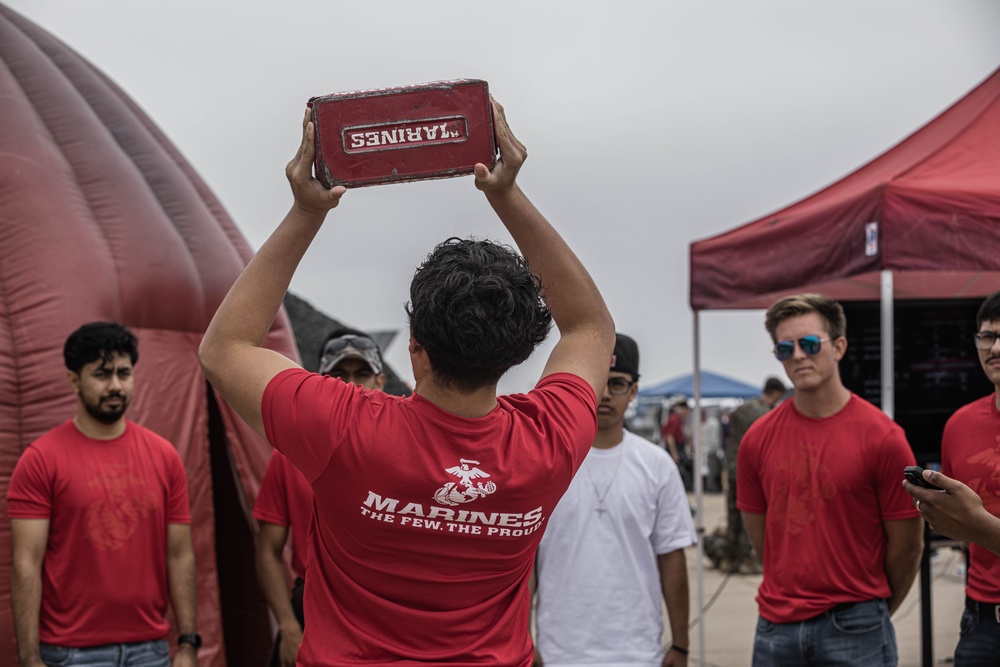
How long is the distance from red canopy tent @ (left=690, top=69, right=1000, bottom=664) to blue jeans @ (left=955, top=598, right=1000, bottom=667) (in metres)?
1.11

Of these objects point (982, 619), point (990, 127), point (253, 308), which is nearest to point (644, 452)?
point (982, 619)

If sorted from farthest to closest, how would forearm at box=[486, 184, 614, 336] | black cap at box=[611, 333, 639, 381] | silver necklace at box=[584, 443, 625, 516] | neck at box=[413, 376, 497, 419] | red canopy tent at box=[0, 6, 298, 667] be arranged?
red canopy tent at box=[0, 6, 298, 667] < black cap at box=[611, 333, 639, 381] < silver necklace at box=[584, 443, 625, 516] < forearm at box=[486, 184, 614, 336] < neck at box=[413, 376, 497, 419]

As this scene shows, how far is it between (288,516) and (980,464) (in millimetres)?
2418

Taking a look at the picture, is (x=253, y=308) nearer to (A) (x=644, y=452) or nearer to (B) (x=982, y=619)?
(A) (x=644, y=452)

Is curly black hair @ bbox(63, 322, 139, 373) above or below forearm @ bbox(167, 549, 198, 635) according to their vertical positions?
above

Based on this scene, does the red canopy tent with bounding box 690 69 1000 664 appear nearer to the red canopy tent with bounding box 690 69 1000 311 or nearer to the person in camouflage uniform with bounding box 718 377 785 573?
the red canopy tent with bounding box 690 69 1000 311

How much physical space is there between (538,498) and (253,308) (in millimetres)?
624

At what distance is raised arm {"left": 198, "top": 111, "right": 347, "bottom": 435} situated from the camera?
1788 millimetres

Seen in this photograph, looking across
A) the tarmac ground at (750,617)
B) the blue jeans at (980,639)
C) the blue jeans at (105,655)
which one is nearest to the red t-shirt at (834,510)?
the blue jeans at (980,639)

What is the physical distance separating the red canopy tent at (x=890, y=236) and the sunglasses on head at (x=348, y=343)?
7.05ft

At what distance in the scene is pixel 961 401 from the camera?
5.90m

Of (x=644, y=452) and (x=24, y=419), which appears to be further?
(x=24, y=419)

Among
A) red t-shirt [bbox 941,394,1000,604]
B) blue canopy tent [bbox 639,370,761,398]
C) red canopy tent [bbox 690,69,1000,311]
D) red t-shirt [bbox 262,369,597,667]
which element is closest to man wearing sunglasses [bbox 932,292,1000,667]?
red t-shirt [bbox 941,394,1000,604]

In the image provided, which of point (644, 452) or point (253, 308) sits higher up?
point (253, 308)
